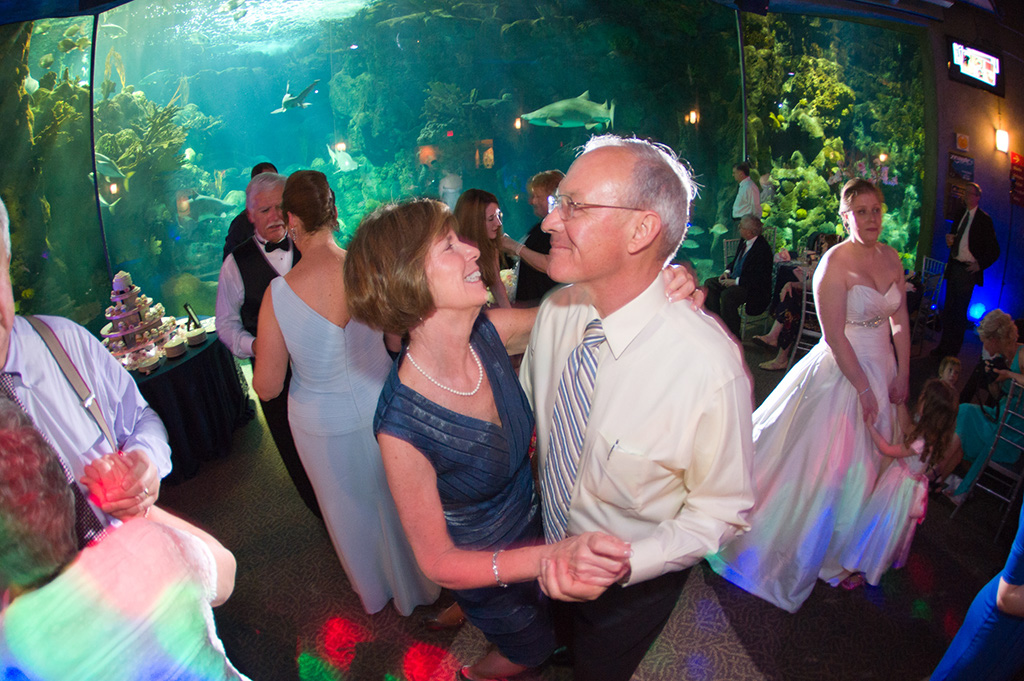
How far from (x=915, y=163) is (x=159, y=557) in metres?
8.91

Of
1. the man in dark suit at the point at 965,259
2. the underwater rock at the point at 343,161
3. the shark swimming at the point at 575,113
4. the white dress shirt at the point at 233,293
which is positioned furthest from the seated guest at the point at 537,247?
the underwater rock at the point at 343,161

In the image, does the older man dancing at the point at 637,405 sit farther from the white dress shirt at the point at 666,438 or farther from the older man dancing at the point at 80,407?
the older man dancing at the point at 80,407

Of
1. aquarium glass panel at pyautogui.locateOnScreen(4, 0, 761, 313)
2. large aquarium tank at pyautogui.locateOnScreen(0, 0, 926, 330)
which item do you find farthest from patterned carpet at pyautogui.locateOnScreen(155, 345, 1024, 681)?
aquarium glass panel at pyautogui.locateOnScreen(4, 0, 761, 313)

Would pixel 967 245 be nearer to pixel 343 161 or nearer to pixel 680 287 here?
pixel 680 287

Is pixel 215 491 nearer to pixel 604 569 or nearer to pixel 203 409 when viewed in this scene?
pixel 203 409

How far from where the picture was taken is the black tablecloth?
341cm

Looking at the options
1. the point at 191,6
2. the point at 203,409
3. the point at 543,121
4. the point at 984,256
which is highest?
the point at 191,6

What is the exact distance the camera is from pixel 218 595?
0.96 metres

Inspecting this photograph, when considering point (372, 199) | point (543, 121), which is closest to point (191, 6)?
point (372, 199)

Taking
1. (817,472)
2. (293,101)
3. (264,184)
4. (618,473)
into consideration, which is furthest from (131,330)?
(293,101)

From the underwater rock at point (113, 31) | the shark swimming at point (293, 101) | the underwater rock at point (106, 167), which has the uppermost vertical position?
the underwater rock at point (113, 31)

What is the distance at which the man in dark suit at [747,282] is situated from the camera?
5559mm

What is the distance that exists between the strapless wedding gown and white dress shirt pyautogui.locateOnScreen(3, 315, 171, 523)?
2.32m

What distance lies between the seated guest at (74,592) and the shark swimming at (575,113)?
12.3 m
